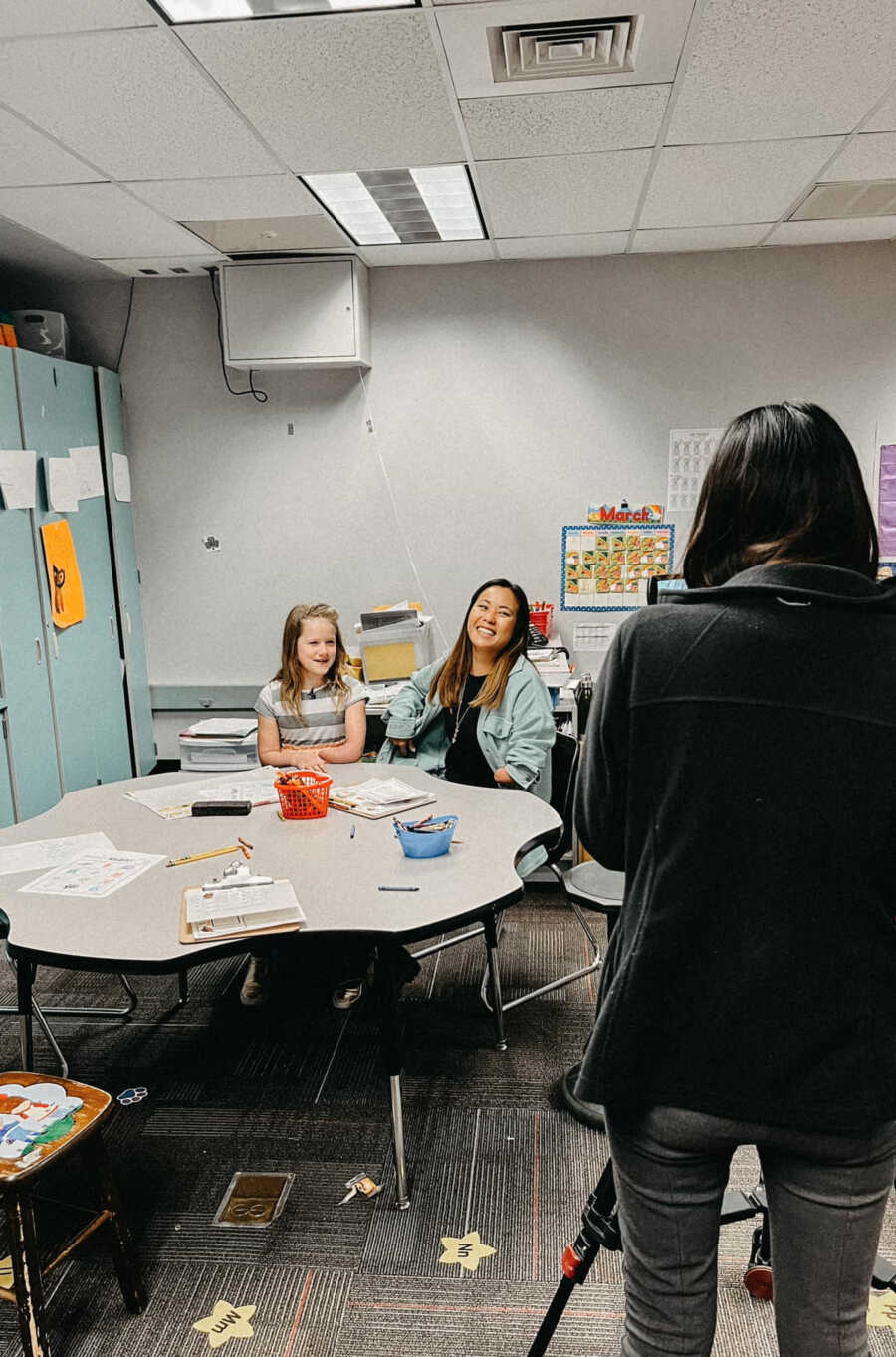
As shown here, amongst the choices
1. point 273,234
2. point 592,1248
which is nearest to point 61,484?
point 273,234

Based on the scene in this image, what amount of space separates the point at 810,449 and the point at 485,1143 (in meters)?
1.89

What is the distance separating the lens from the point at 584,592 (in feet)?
14.5

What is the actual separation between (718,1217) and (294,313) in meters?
3.90

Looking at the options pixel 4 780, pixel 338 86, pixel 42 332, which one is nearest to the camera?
pixel 338 86

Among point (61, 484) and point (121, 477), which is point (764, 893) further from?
point (121, 477)

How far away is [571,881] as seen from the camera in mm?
2395

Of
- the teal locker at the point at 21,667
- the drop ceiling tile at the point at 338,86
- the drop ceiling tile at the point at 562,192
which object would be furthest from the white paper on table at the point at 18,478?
the drop ceiling tile at the point at 562,192

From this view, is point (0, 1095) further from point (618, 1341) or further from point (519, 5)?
point (519, 5)

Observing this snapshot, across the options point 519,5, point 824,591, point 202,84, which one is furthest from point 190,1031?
point 519,5

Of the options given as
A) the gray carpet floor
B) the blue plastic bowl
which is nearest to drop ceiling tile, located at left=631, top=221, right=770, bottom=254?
the blue plastic bowl

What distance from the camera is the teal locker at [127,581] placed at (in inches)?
172

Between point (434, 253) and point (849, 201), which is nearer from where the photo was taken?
point (849, 201)

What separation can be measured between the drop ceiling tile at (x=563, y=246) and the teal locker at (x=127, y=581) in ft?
6.46

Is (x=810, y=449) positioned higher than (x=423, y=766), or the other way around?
(x=810, y=449)
